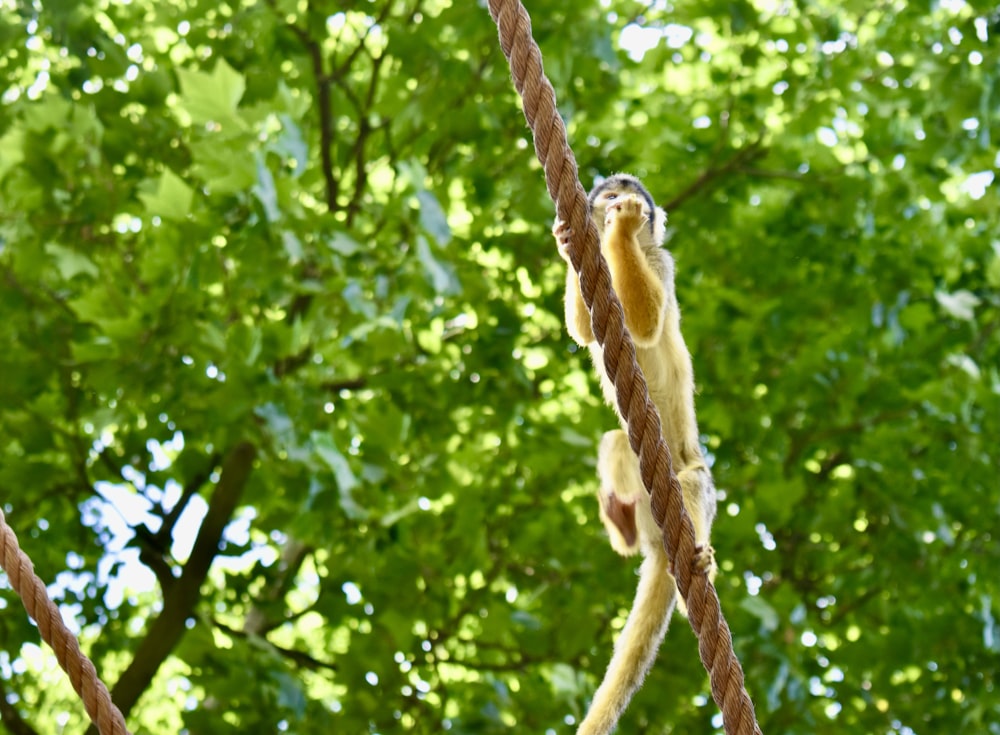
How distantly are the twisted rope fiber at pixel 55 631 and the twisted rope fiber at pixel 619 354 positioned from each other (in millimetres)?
1399

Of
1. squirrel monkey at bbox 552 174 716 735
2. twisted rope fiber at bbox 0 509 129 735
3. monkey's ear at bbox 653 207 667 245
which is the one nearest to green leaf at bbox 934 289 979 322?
monkey's ear at bbox 653 207 667 245

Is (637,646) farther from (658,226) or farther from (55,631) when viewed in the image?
(55,631)

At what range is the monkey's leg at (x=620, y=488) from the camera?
443 cm

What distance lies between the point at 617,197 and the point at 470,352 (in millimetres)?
2632

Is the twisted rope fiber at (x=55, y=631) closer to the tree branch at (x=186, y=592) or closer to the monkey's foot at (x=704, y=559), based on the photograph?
the monkey's foot at (x=704, y=559)

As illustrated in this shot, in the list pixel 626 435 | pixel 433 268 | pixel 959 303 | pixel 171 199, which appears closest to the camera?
pixel 626 435

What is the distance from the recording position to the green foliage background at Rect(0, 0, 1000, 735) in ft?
18.8

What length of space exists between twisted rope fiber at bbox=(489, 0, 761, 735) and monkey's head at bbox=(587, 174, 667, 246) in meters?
1.30

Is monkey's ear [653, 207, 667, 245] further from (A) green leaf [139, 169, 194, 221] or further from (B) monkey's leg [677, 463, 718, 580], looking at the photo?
(A) green leaf [139, 169, 194, 221]

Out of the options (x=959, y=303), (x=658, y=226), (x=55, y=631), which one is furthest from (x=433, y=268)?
(x=959, y=303)

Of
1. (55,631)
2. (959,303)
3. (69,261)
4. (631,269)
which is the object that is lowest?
(55,631)

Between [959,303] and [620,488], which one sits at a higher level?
[959,303]

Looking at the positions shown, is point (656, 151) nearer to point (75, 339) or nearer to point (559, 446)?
point (559, 446)

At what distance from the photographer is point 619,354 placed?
284cm
